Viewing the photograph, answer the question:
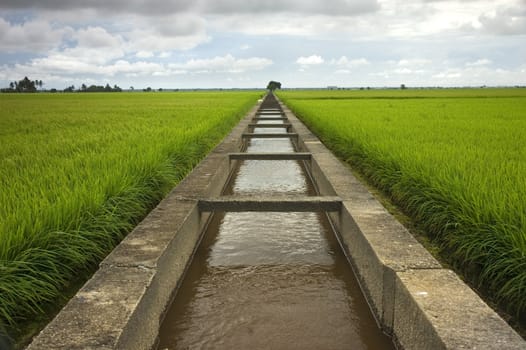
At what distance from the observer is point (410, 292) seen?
6.89 ft

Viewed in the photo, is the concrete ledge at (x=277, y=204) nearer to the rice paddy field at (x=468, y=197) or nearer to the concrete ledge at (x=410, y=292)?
the concrete ledge at (x=410, y=292)

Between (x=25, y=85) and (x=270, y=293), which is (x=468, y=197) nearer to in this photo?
(x=270, y=293)

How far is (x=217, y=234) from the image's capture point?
4.29m

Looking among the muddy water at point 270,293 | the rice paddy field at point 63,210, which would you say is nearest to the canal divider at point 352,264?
the muddy water at point 270,293

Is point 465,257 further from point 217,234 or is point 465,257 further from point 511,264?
point 217,234

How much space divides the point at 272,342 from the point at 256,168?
5.77 m

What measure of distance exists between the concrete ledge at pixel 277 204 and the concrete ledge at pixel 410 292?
0.15 meters

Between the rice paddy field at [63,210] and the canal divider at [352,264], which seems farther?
the rice paddy field at [63,210]

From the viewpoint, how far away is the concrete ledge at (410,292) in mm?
1765

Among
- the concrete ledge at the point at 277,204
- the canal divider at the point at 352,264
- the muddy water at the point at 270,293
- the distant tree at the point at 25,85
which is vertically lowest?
the muddy water at the point at 270,293

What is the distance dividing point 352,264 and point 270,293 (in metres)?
0.85

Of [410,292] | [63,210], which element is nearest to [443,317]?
[410,292]

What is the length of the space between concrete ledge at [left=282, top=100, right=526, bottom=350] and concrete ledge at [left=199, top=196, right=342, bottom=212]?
15 centimetres

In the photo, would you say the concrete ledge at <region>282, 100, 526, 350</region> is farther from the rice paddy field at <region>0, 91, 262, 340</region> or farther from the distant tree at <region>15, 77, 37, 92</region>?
the distant tree at <region>15, 77, 37, 92</region>
